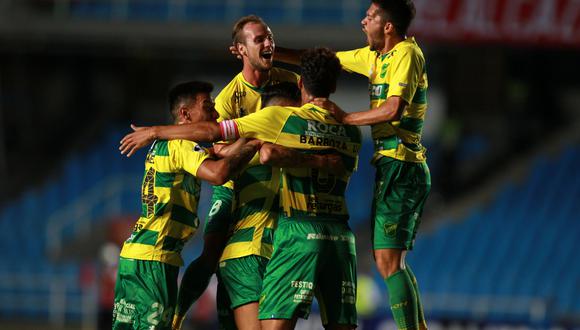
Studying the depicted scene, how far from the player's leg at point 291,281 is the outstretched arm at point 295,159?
39 centimetres

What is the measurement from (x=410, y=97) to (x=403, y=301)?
138 centimetres

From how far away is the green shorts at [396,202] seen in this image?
7570 millimetres

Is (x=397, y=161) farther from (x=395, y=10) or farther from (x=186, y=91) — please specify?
(x=186, y=91)

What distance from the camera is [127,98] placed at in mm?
23094

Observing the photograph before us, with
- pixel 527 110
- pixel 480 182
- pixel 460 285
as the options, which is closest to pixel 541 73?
pixel 527 110

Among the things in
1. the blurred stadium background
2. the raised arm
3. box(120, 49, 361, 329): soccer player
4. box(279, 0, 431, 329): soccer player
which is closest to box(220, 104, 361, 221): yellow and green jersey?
box(120, 49, 361, 329): soccer player

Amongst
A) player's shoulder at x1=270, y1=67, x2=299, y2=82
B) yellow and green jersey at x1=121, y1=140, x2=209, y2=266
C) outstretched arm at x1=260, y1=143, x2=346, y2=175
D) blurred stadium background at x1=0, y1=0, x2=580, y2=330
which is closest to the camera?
outstretched arm at x1=260, y1=143, x2=346, y2=175

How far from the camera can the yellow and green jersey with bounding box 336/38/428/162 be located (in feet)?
24.4

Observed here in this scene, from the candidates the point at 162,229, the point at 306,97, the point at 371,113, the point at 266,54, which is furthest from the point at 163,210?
the point at 371,113

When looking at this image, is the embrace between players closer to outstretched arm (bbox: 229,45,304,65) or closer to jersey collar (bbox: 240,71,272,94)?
jersey collar (bbox: 240,71,272,94)

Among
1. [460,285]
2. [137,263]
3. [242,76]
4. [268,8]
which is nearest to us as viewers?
[137,263]

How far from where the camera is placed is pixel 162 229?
24.3ft

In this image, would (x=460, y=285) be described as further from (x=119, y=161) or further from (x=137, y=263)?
(x=137, y=263)

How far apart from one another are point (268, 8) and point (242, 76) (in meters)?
11.8
